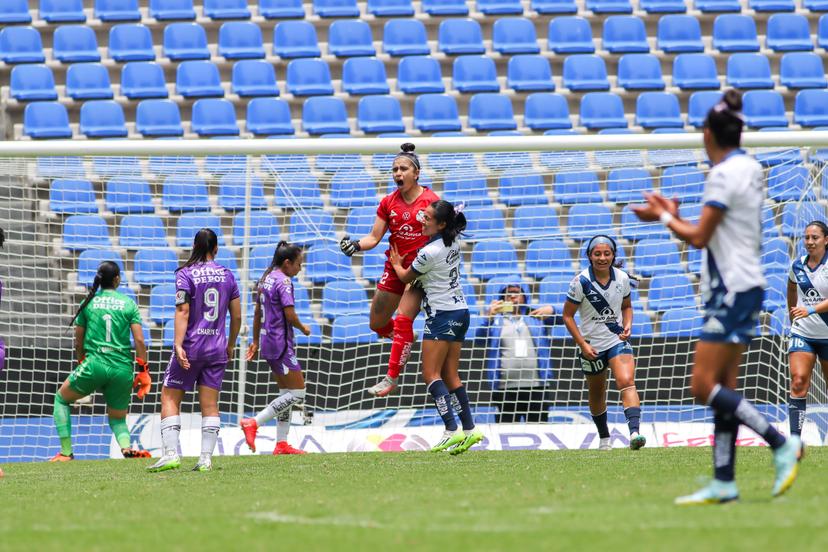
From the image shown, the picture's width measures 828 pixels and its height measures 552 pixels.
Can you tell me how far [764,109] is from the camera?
18.4 m

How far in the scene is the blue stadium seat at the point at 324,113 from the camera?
59.8ft

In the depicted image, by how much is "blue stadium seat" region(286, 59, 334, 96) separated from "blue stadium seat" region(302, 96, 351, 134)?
476 mm

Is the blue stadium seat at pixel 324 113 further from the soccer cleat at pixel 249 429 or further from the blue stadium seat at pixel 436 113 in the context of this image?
the soccer cleat at pixel 249 429

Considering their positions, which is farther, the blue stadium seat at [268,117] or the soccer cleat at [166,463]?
the blue stadium seat at [268,117]

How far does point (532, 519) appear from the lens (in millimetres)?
5371

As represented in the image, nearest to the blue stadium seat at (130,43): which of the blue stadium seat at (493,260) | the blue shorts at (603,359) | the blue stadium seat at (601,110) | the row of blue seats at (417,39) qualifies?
the row of blue seats at (417,39)

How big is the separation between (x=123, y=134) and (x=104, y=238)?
407 cm

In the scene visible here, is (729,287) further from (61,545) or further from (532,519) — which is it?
(61,545)

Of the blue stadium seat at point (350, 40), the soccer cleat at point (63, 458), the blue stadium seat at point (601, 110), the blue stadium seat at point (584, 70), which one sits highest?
the blue stadium seat at point (350, 40)

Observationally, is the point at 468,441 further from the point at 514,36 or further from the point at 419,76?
the point at 514,36

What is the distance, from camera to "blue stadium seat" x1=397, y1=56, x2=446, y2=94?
737 inches

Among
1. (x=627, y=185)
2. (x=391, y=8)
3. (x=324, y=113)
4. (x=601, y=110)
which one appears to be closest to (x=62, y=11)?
(x=324, y=113)

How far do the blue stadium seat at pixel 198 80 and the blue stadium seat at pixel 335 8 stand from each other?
7.20 ft

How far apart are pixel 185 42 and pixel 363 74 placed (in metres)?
3.19
